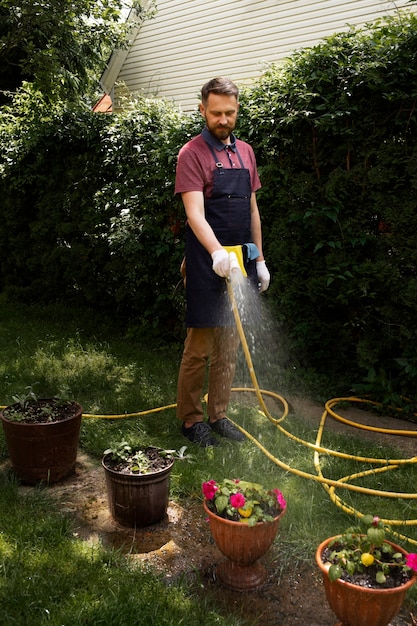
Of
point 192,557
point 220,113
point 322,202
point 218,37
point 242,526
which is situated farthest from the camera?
point 218,37

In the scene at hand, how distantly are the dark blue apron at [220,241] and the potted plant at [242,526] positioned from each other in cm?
121

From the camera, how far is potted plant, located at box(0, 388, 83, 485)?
2.98m

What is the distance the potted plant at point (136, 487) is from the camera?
261cm

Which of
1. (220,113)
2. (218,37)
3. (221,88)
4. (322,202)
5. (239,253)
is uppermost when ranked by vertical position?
(218,37)

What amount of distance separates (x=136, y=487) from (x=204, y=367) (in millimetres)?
1073

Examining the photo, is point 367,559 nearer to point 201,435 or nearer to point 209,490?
point 209,490

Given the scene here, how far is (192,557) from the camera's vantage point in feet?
8.17

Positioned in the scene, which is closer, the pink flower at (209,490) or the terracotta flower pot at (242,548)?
the terracotta flower pot at (242,548)

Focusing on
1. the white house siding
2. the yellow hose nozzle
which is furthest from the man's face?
the white house siding

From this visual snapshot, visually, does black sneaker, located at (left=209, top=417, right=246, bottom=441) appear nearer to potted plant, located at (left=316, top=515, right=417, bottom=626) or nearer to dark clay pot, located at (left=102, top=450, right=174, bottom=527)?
dark clay pot, located at (left=102, top=450, right=174, bottom=527)

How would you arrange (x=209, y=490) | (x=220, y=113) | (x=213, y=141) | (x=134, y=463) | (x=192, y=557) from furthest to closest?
(x=213, y=141) < (x=220, y=113) < (x=134, y=463) < (x=192, y=557) < (x=209, y=490)

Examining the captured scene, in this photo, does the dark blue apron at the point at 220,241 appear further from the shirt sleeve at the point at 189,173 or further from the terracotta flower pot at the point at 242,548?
the terracotta flower pot at the point at 242,548

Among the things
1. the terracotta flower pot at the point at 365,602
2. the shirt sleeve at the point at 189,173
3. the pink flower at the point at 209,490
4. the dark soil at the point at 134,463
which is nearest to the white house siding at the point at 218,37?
the shirt sleeve at the point at 189,173

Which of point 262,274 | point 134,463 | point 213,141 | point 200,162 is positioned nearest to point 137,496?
point 134,463
